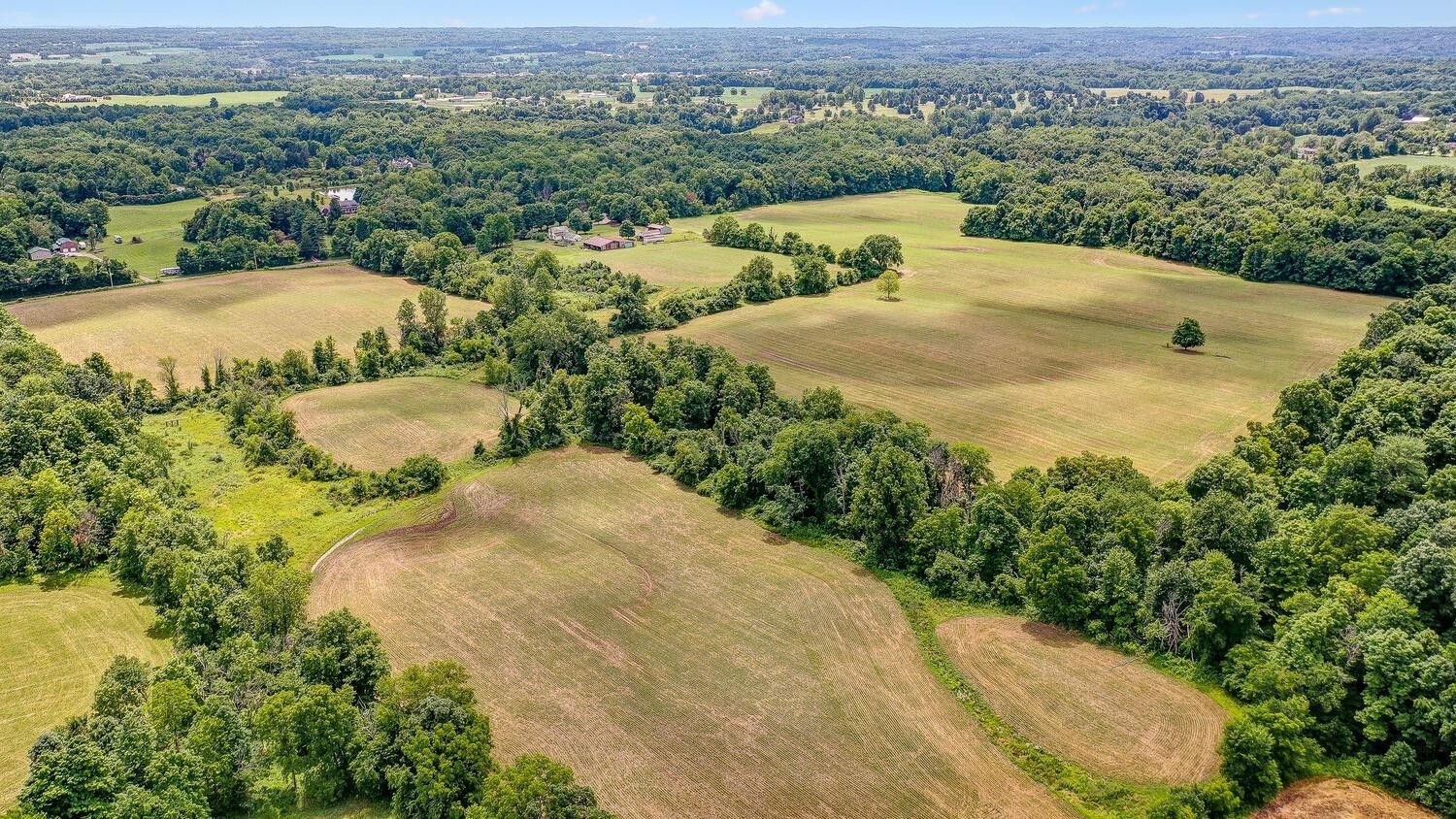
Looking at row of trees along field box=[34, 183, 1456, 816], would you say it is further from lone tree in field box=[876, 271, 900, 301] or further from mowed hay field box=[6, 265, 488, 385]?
lone tree in field box=[876, 271, 900, 301]

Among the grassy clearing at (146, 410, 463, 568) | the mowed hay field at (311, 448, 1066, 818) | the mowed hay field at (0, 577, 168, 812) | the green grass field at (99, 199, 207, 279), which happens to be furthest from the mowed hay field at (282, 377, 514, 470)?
the green grass field at (99, 199, 207, 279)

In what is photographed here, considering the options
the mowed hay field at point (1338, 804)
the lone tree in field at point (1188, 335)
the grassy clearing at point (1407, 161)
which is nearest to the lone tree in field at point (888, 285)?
the lone tree in field at point (1188, 335)

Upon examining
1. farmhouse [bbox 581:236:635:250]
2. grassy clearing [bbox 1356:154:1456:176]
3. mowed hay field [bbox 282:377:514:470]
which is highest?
grassy clearing [bbox 1356:154:1456:176]

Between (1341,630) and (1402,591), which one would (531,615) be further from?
(1402,591)

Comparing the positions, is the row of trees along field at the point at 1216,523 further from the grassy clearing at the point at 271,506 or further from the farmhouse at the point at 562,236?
the farmhouse at the point at 562,236

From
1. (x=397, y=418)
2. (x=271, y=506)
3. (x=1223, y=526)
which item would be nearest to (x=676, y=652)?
(x=1223, y=526)

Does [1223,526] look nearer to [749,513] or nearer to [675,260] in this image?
[749,513]
